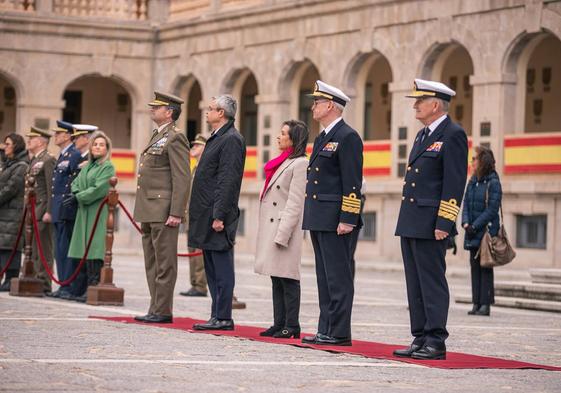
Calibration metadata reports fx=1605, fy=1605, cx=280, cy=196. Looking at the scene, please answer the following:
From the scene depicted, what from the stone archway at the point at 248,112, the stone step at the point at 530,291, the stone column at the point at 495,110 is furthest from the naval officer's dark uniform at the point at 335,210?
the stone archway at the point at 248,112

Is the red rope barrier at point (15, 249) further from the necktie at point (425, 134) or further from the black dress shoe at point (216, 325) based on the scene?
the necktie at point (425, 134)

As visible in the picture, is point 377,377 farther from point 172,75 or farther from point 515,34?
point 172,75

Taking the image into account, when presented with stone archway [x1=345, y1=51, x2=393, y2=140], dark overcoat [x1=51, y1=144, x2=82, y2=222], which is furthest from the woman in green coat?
stone archway [x1=345, y1=51, x2=393, y2=140]

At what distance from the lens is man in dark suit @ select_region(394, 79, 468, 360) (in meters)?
11.8

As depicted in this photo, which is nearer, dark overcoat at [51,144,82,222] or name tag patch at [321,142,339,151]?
name tag patch at [321,142,339,151]

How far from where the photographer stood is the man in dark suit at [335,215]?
41.3 ft

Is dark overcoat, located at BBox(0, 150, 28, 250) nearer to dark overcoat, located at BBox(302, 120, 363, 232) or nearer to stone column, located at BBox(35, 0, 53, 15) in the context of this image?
dark overcoat, located at BBox(302, 120, 363, 232)

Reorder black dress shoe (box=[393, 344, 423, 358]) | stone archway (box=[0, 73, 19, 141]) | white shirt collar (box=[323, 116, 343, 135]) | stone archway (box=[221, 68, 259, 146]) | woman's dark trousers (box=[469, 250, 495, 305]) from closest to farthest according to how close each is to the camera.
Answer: black dress shoe (box=[393, 344, 423, 358])
white shirt collar (box=[323, 116, 343, 135])
woman's dark trousers (box=[469, 250, 495, 305])
stone archway (box=[221, 68, 259, 146])
stone archway (box=[0, 73, 19, 141])

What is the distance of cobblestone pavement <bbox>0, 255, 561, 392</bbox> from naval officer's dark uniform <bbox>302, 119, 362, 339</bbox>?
1.73ft

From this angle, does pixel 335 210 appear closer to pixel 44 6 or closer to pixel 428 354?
pixel 428 354

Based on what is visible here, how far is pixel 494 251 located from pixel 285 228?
5.10 meters

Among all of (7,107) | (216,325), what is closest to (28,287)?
(216,325)

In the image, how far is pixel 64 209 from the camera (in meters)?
18.2

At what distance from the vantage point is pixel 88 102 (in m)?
43.9
